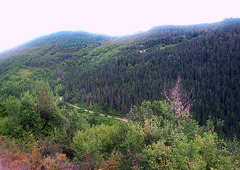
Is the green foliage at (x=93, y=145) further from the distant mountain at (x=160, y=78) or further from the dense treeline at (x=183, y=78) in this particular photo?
→ the dense treeline at (x=183, y=78)

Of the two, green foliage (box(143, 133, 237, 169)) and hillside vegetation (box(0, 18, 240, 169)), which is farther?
hillside vegetation (box(0, 18, 240, 169))

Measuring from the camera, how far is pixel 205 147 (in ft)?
28.8

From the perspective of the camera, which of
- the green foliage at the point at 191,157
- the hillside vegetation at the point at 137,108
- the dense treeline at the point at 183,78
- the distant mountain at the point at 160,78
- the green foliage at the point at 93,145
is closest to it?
the green foliage at the point at 191,157

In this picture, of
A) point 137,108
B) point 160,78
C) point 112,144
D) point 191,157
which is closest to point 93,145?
point 112,144

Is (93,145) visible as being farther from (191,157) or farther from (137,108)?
(137,108)

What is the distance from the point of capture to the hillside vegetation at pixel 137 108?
31.2 ft

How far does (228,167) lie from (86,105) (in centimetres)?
7755

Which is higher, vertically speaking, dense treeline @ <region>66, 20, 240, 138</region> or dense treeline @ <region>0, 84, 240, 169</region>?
dense treeline @ <region>0, 84, 240, 169</region>

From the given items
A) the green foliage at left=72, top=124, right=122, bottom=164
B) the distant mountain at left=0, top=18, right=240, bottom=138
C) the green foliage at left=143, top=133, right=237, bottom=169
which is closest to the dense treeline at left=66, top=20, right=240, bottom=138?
the distant mountain at left=0, top=18, right=240, bottom=138

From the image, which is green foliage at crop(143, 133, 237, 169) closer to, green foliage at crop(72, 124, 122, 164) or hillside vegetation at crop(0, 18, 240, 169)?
hillside vegetation at crop(0, 18, 240, 169)

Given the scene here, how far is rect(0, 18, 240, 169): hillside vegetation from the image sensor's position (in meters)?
9.52

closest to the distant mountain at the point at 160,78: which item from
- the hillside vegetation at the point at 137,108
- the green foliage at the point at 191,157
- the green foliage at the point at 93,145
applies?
the hillside vegetation at the point at 137,108

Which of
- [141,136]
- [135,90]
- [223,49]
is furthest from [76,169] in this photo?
[223,49]

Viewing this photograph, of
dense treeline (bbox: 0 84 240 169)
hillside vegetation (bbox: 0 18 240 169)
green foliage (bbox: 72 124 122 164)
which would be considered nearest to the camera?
dense treeline (bbox: 0 84 240 169)
